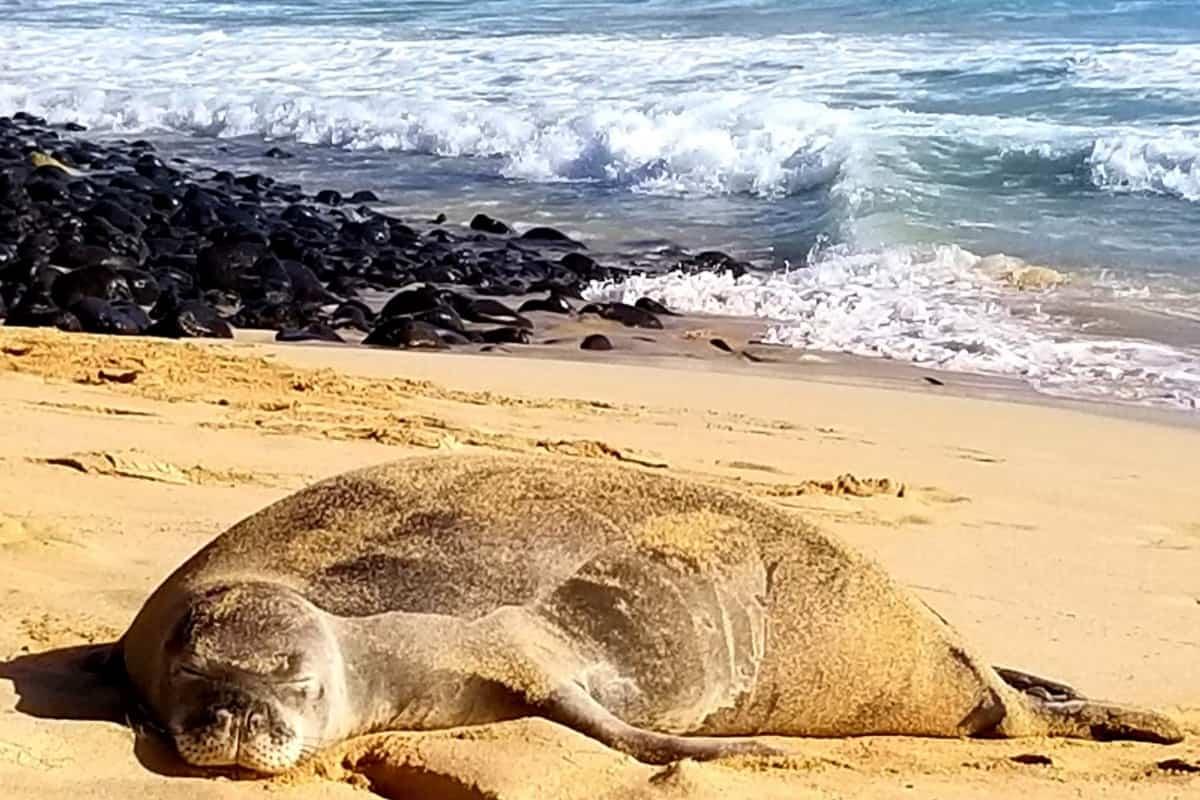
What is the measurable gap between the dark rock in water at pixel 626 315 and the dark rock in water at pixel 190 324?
2.44 meters

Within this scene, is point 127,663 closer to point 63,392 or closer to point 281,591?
point 281,591

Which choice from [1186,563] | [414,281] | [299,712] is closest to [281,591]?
[299,712]

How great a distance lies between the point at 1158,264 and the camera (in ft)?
41.5

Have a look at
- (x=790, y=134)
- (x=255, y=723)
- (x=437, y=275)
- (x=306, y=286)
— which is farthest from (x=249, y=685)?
(x=790, y=134)

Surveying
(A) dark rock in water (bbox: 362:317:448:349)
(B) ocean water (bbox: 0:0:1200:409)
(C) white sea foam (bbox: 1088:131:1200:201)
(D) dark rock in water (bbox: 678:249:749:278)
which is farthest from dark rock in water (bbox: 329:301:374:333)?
(C) white sea foam (bbox: 1088:131:1200:201)

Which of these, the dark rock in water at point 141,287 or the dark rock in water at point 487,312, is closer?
the dark rock in water at point 141,287

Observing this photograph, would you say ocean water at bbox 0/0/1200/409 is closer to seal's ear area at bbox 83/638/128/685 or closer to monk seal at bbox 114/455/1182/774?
monk seal at bbox 114/455/1182/774

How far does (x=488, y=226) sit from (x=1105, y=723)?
11.8 m

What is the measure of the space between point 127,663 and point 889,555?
8.37 feet

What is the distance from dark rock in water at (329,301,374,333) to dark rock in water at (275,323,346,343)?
17 cm

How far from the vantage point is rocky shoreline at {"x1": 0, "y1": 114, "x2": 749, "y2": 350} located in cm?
1028

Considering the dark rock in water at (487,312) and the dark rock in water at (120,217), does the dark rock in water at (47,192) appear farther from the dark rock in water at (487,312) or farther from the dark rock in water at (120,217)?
the dark rock in water at (487,312)

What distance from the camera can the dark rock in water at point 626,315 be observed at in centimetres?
1112

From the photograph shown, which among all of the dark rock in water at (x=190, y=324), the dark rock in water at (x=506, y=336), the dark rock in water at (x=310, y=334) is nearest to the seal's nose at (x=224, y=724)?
the dark rock in water at (x=190, y=324)
